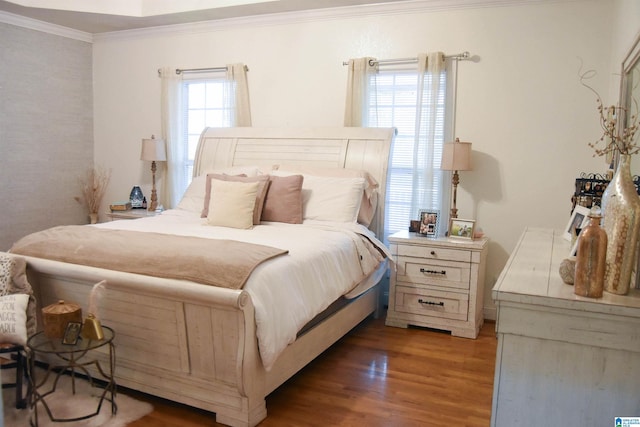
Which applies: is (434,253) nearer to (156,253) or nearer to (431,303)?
(431,303)

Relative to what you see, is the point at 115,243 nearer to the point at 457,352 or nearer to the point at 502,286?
the point at 502,286

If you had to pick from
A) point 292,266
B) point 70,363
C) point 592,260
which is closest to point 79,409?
point 70,363

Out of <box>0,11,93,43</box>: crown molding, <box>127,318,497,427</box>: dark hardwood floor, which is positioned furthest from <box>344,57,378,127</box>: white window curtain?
<box>0,11,93,43</box>: crown molding

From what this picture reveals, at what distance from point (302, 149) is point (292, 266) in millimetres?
1915

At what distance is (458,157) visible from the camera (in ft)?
12.3

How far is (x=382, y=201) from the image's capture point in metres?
4.06

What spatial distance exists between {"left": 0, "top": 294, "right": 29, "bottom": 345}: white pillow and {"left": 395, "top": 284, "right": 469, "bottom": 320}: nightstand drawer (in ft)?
8.09

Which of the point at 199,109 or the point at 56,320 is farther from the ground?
the point at 199,109

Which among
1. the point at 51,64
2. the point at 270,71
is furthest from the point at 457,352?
the point at 51,64

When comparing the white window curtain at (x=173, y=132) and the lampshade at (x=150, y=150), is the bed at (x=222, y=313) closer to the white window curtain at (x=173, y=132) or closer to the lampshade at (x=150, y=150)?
the lampshade at (x=150, y=150)

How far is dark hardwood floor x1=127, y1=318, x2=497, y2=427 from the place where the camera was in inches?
97.3

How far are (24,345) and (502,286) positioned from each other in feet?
6.80

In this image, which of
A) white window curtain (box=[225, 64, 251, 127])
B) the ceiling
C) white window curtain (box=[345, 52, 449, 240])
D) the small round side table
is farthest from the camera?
white window curtain (box=[225, 64, 251, 127])

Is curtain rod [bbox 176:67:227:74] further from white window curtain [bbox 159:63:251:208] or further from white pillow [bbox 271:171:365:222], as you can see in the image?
white pillow [bbox 271:171:365:222]
